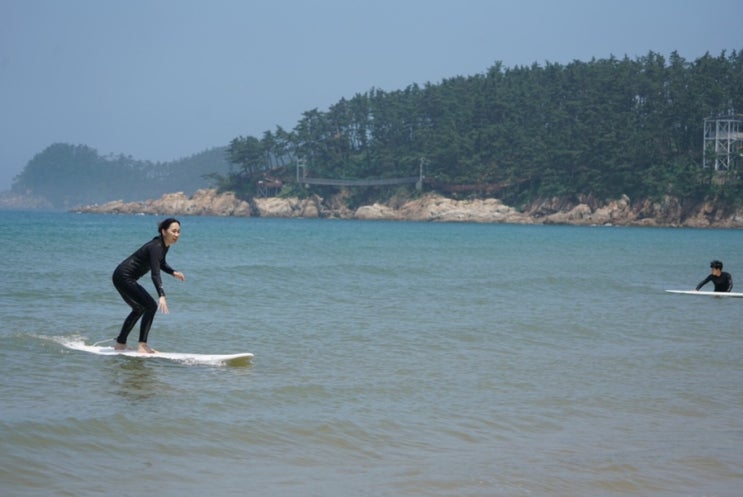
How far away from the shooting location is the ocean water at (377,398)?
287 inches

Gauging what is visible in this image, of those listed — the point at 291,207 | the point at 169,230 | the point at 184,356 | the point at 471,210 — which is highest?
the point at 291,207

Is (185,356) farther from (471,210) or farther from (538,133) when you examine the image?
(538,133)

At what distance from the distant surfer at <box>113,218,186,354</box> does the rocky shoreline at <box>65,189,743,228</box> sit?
3578 inches

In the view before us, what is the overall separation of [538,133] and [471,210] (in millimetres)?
13509

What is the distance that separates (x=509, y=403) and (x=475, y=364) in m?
2.53

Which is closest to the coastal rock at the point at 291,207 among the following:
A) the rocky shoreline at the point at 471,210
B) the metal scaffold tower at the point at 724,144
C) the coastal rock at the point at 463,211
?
the rocky shoreline at the point at 471,210

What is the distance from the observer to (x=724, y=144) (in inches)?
3888

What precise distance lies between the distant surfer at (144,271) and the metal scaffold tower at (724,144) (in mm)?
92463

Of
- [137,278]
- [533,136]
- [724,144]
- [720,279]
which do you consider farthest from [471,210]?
[137,278]

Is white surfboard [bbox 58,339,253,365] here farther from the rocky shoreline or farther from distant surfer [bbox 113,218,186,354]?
the rocky shoreline

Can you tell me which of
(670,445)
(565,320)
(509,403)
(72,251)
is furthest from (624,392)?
(72,251)

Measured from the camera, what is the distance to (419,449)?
26.7ft

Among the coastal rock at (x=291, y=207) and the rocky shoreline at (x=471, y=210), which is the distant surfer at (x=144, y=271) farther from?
the coastal rock at (x=291, y=207)

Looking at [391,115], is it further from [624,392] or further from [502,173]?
[624,392]
